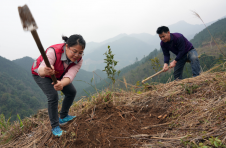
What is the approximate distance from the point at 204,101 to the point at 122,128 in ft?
4.60

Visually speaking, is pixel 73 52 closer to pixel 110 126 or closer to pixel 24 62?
pixel 110 126

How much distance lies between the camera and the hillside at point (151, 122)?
1.45 metres

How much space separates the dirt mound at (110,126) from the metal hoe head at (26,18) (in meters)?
1.52

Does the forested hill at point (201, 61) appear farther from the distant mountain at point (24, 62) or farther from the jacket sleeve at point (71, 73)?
the distant mountain at point (24, 62)

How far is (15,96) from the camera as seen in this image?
7038 cm

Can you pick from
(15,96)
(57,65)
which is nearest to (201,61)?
(57,65)

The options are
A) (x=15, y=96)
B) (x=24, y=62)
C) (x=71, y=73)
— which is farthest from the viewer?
(x=24, y=62)

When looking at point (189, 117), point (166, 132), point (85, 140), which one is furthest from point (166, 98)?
point (85, 140)

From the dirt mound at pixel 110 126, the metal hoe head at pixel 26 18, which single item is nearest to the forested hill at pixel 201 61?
the dirt mound at pixel 110 126

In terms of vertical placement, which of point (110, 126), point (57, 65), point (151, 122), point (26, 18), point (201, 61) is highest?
point (26, 18)

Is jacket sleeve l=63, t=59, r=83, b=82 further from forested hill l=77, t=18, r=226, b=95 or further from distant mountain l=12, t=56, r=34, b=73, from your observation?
distant mountain l=12, t=56, r=34, b=73

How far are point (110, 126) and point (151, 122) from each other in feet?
2.26

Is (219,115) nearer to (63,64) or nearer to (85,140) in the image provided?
(85,140)

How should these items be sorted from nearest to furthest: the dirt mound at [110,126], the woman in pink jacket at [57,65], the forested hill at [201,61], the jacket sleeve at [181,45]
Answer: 1. the dirt mound at [110,126]
2. the woman in pink jacket at [57,65]
3. the forested hill at [201,61]
4. the jacket sleeve at [181,45]
